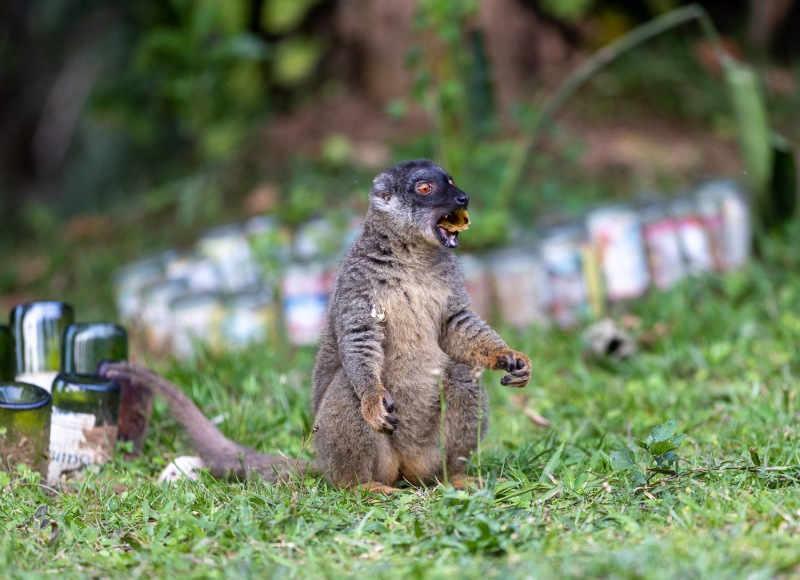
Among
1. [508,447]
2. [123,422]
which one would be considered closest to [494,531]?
[508,447]

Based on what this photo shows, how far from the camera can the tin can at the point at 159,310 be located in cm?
697

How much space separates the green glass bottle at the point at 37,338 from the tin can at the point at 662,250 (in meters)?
4.06

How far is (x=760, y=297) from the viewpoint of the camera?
23.3 ft

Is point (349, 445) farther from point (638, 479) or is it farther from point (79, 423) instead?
point (79, 423)

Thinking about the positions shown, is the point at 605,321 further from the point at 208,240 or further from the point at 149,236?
the point at 149,236

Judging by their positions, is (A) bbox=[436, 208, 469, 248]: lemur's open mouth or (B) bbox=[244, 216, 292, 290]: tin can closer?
(A) bbox=[436, 208, 469, 248]: lemur's open mouth

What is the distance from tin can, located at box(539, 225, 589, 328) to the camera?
284 inches

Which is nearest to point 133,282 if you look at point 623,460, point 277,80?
point 277,80

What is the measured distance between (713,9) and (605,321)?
6903 mm

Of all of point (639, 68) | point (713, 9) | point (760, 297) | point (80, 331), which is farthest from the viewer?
point (713, 9)

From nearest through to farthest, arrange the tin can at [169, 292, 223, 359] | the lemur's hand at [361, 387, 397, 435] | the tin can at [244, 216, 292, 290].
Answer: the lemur's hand at [361, 387, 397, 435]
the tin can at [169, 292, 223, 359]
the tin can at [244, 216, 292, 290]

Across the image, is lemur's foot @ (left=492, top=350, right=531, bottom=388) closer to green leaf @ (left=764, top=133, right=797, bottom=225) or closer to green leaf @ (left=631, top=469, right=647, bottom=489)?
green leaf @ (left=631, top=469, right=647, bottom=489)

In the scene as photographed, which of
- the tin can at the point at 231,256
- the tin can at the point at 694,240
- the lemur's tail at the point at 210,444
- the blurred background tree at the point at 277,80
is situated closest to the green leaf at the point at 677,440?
the lemur's tail at the point at 210,444

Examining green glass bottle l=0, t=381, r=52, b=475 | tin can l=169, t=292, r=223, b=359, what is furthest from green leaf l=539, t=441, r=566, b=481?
tin can l=169, t=292, r=223, b=359
